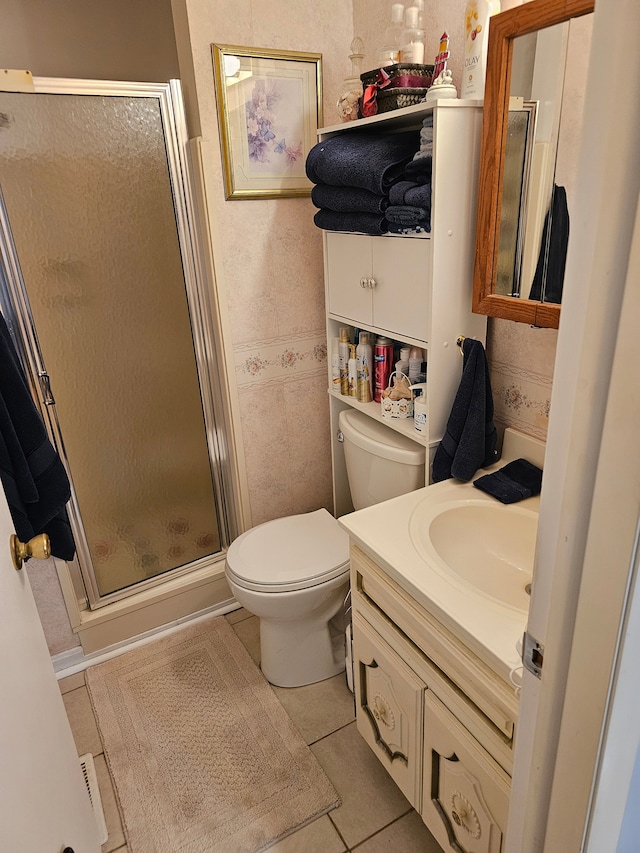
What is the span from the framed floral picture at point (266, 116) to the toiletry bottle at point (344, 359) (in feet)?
1.65

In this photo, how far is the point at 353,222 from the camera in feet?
5.32

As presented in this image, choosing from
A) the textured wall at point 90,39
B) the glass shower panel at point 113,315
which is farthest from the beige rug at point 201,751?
the textured wall at point 90,39

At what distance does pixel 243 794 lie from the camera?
1.57 metres

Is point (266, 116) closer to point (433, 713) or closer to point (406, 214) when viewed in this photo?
point (406, 214)

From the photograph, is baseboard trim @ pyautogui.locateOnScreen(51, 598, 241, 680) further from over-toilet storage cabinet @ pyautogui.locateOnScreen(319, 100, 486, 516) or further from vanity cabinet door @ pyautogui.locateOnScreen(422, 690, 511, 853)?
vanity cabinet door @ pyautogui.locateOnScreen(422, 690, 511, 853)

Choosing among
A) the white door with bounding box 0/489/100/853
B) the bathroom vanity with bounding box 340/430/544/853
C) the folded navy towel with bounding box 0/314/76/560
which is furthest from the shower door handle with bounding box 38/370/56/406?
the bathroom vanity with bounding box 340/430/544/853

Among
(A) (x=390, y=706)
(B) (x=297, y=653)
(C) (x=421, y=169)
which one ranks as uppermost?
(C) (x=421, y=169)

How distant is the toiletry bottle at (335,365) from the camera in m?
1.95

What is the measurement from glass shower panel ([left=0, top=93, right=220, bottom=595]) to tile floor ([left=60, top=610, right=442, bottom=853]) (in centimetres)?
52

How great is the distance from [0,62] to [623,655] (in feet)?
8.85

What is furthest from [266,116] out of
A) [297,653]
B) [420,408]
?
[297,653]

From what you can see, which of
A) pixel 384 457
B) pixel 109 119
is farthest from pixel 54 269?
pixel 384 457

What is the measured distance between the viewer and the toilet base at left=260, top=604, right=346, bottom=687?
1.85 metres

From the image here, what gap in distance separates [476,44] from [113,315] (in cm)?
128
